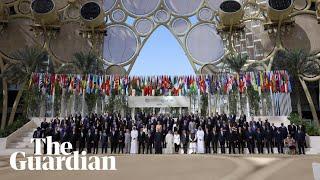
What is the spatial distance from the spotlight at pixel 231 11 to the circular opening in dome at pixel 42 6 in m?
17.3

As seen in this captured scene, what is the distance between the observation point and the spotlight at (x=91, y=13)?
3725 centimetres

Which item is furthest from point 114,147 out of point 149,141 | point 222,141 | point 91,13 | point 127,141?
point 91,13

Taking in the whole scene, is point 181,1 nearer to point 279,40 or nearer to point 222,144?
point 279,40

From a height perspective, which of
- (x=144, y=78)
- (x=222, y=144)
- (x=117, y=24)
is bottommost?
(x=222, y=144)

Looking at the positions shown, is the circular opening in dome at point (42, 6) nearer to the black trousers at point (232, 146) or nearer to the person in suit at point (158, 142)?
the person in suit at point (158, 142)

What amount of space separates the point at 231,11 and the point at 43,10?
18891mm

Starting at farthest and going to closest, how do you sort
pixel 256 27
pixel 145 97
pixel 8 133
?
pixel 256 27 < pixel 145 97 < pixel 8 133

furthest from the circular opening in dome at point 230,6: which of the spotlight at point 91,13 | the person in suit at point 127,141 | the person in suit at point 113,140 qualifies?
the person in suit at point 113,140

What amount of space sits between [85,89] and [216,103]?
1071cm

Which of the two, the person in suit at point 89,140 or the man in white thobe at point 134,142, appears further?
the person in suit at point 89,140

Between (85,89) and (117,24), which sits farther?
(117,24)

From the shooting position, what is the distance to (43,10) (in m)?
36.7

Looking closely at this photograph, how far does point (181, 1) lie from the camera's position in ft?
141

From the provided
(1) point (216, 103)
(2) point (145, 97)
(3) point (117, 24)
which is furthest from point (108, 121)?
(3) point (117, 24)
